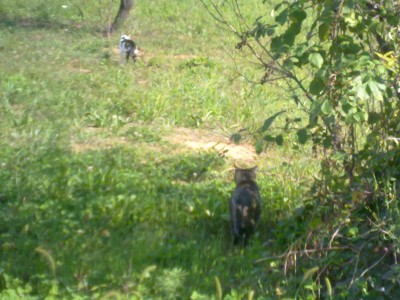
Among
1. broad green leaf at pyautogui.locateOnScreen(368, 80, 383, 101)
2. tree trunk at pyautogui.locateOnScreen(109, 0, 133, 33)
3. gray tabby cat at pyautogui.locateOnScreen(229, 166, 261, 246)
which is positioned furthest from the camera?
tree trunk at pyautogui.locateOnScreen(109, 0, 133, 33)

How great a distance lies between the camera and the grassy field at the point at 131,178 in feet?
17.2

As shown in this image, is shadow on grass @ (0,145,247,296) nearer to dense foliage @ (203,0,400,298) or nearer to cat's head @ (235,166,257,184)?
cat's head @ (235,166,257,184)

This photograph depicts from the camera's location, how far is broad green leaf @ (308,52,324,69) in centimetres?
482

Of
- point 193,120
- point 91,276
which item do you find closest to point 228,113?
point 193,120

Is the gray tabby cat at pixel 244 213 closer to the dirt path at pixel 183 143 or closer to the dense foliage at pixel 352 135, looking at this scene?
the dense foliage at pixel 352 135

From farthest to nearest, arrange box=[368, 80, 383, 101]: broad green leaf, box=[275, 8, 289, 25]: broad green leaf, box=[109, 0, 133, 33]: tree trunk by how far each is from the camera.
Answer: box=[109, 0, 133, 33]: tree trunk
box=[275, 8, 289, 25]: broad green leaf
box=[368, 80, 383, 101]: broad green leaf

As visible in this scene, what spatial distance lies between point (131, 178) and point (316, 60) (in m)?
2.66

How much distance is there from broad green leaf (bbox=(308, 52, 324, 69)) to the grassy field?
1311 mm

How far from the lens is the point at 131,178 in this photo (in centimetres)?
706

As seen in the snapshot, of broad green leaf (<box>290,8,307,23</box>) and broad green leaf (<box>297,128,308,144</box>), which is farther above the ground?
broad green leaf (<box>290,8,307,23</box>)

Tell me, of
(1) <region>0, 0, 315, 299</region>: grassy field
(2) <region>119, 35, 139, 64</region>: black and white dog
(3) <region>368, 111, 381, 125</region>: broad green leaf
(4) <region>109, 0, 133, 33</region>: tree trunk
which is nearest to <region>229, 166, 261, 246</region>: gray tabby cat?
(1) <region>0, 0, 315, 299</region>: grassy field

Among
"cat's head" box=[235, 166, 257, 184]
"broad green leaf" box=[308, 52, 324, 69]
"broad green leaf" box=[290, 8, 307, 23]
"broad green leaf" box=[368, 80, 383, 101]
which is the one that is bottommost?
"cat's head" box=[235, 166, 257, 184]

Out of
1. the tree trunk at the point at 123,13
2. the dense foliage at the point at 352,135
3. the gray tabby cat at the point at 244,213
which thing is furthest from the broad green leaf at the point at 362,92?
the tree trunk at the point at 123,13

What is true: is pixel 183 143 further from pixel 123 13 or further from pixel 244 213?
pixel 123 13
